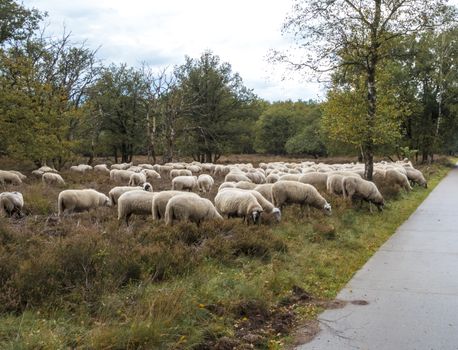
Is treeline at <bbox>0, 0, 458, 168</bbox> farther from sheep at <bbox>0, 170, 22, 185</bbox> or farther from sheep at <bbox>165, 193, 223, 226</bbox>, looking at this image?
sheep at <bbox>165, 193, 223, 226</bbox>

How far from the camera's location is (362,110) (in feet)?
59.7

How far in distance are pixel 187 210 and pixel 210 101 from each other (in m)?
40.8

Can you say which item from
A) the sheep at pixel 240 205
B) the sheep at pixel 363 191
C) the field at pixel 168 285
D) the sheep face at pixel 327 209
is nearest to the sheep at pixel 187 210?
the field at pixel 168 285

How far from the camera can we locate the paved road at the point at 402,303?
5.18 meters

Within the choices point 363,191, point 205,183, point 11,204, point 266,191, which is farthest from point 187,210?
point 205,183

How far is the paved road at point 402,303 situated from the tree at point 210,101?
126 ft

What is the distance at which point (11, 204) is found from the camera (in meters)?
12.9

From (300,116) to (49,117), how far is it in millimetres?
67124

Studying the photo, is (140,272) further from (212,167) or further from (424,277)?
(212,167)

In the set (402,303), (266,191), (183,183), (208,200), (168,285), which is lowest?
(402,303)

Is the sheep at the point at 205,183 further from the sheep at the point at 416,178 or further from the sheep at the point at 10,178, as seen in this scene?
the sheep at the point at 416,178

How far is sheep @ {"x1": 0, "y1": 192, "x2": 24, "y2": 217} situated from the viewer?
1276 cm

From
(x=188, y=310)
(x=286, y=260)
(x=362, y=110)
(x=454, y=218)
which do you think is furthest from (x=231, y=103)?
(x=188, y=310)

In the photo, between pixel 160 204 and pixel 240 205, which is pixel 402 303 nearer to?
pixel 240 205
